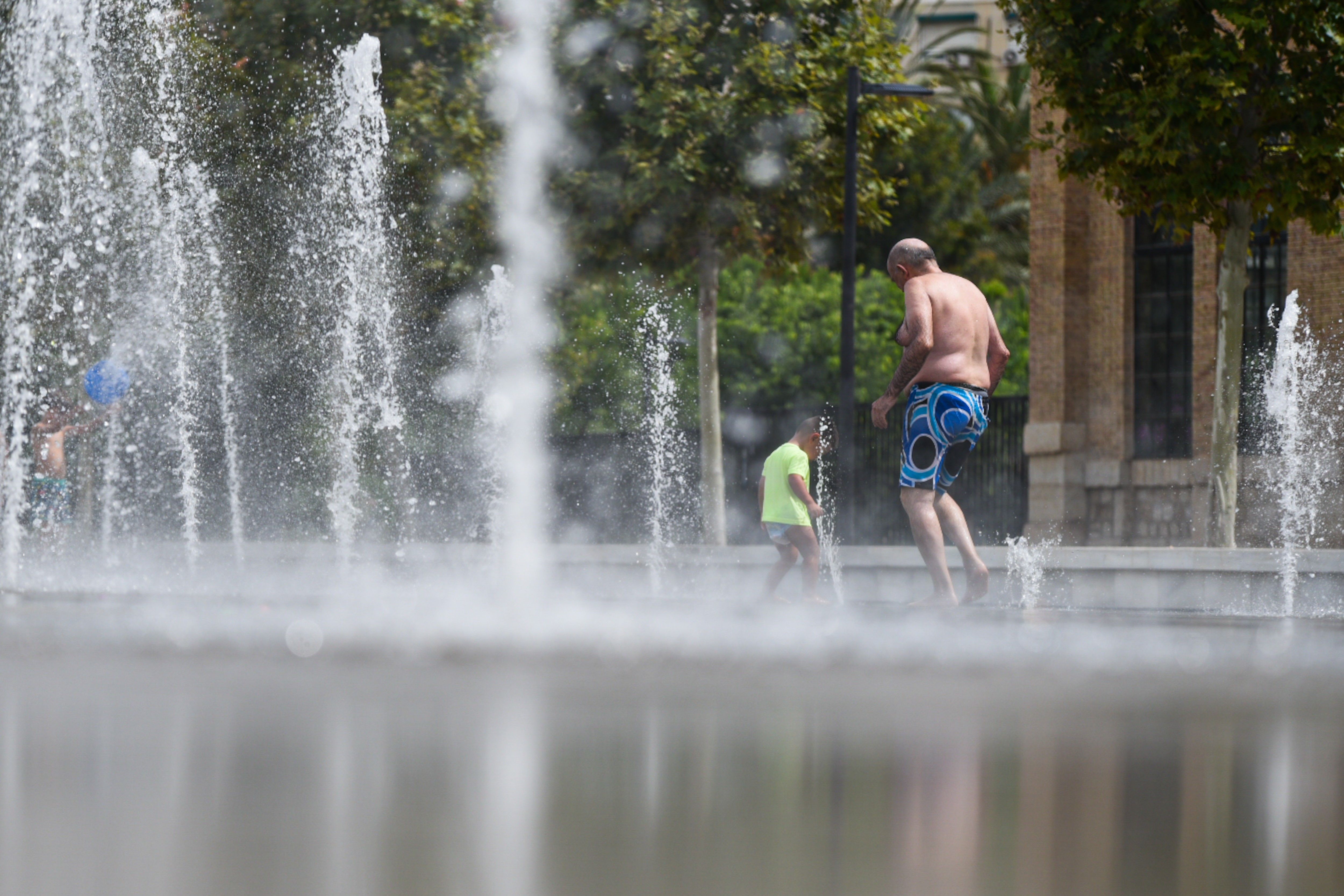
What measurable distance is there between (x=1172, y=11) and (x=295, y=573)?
27.3ft

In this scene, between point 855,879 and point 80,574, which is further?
point 80,574

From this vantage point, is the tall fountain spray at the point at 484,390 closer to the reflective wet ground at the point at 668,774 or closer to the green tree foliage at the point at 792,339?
the green tree foliage at the point at 792,339

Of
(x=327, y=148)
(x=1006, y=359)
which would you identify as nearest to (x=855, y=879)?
(x=1006, y=359)

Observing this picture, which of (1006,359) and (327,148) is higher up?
(327,148)

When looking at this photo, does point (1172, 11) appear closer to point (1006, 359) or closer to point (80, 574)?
point (1006, 359)

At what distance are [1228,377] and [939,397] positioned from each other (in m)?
7.17

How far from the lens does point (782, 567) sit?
11.5m

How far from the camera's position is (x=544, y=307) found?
22.4 meters

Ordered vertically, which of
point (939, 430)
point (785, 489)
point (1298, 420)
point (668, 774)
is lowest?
point (668, 774)

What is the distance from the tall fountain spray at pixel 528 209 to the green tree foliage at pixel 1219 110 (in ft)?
15.7

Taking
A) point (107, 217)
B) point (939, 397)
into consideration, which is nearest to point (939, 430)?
point (939, 397)

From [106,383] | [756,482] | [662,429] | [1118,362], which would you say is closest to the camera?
[106,383]

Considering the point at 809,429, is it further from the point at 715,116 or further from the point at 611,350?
the point at 611,350

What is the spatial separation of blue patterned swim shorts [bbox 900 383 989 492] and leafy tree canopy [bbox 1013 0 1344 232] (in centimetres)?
698
